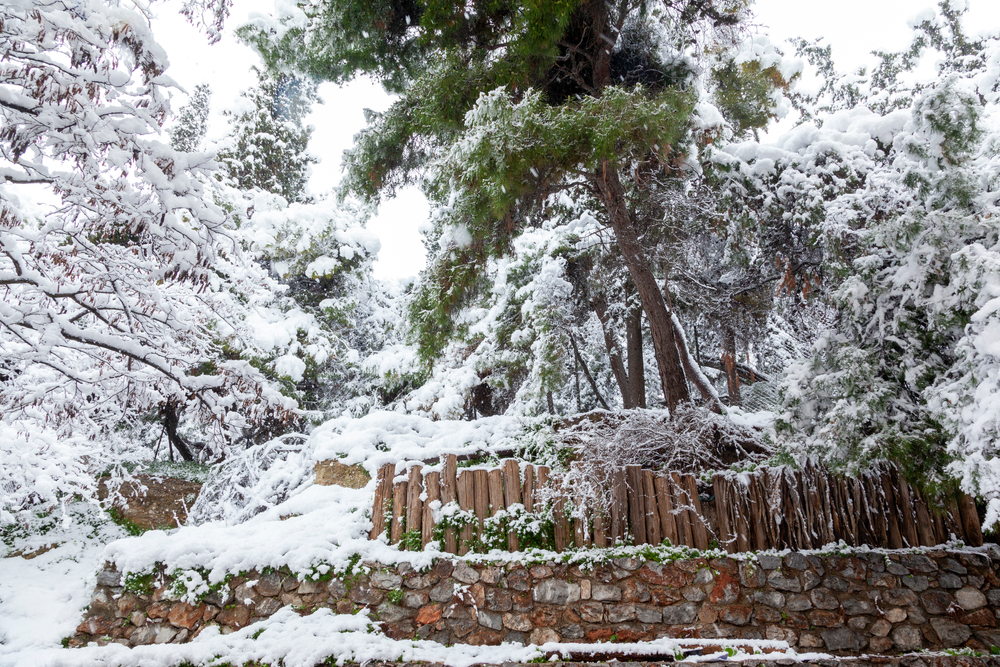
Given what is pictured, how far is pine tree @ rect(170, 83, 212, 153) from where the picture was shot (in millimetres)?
14078

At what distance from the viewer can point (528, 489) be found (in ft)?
12.8

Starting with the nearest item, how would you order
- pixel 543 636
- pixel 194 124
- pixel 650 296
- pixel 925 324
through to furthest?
pixel 925 324, pixel 543 636, pixel 650 296, pixel 194 124

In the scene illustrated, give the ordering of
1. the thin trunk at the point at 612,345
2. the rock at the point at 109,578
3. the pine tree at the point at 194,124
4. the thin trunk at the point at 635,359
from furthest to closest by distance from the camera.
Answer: the pine tree at the point at 194,124
the thin trunk at the point at 612,345
the thin trunk at the point at 635,359
the rock at the point at 109,578

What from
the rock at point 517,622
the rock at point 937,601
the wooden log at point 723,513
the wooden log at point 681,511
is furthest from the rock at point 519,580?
the rock at point 937,601

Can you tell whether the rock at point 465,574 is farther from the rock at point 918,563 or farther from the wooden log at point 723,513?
the rock at point 918,563

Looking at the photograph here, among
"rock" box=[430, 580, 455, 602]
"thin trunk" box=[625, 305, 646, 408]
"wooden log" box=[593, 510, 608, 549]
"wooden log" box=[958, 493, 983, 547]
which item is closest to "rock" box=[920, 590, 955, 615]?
"wooden log" box=[958, 493, 983, 547]

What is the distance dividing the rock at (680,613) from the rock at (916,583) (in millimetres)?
1502

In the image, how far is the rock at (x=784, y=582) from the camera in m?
3.56

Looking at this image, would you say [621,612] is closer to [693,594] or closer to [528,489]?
[693,594]

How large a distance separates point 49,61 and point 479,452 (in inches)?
166

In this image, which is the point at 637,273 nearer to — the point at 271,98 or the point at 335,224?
the point at 335,224

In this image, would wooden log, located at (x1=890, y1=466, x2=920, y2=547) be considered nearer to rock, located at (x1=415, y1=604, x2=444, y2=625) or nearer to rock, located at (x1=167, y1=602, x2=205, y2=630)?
rock, located at (x1=415, y1=604, x2=444, y2=625)

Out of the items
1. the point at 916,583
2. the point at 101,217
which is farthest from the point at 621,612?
the point at 101,217

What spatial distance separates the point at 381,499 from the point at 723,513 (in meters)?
2.56
